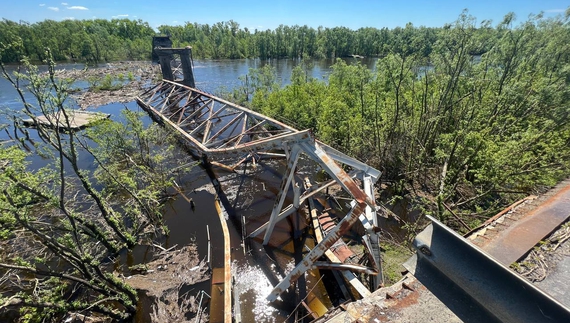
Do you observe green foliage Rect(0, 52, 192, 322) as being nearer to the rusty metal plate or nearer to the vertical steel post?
the vertical steel post

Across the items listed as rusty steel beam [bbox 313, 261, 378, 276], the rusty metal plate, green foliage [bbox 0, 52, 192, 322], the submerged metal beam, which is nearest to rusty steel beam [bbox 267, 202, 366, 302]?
rusty steel beam [bbox 313, 261, 378, 276]

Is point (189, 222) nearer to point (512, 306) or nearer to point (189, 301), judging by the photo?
point (189, 301)

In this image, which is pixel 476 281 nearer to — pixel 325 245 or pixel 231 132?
pixel 325 245

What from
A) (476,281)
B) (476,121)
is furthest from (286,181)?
(476,121)

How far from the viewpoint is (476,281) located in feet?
9.32

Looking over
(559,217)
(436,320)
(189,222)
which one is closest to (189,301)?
(189,222)

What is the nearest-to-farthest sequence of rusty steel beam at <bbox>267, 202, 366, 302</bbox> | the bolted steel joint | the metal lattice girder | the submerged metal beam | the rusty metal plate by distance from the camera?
the submerged metal beam, the bolted steel joint, the rusty metal plate, rusty steel beam at <bbox>267, 202, 366, 302</bbox>, the metal lattice girder

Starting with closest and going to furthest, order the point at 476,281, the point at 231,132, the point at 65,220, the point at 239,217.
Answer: the point at 476,281
the point at 65,220
the point at 239,217
the point at 231,132

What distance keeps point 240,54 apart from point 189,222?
2694 inches

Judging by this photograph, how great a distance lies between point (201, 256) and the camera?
33.1ft

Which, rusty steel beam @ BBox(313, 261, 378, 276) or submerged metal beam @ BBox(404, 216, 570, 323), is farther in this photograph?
rusty steel beam @ BBox(313, 261, 378, 276)

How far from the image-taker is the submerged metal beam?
244cm

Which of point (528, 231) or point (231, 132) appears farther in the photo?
point (231, 132)

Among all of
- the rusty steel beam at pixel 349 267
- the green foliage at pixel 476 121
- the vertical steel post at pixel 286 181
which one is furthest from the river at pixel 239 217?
the green foliage at pixel 476 121
